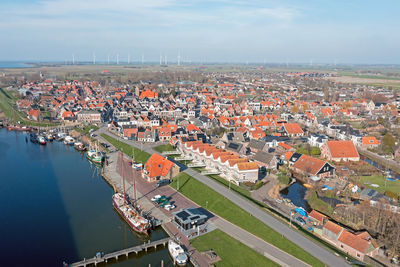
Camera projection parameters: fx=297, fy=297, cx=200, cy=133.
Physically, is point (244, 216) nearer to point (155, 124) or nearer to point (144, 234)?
point (144, 234)

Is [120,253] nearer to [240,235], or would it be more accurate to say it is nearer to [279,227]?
[240,235]

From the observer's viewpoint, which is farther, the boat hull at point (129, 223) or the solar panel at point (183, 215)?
the solar panel at point (183, 215)

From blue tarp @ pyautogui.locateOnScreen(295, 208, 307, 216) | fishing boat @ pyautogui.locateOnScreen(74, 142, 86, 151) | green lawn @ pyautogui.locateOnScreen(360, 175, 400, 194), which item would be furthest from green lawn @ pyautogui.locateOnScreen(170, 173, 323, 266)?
fishing boat @ pyautogui.locateOnScreen(74, 142, 86, 151)

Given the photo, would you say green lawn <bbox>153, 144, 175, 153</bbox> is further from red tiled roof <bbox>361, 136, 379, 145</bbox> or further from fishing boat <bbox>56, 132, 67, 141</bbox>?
red tiled roof <bbox>361, 136, 379, 145</bbox>

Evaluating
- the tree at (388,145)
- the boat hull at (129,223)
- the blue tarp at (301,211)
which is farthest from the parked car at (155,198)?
the tree at (388,145)

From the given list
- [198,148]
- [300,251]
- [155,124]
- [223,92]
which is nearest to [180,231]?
[300,251]

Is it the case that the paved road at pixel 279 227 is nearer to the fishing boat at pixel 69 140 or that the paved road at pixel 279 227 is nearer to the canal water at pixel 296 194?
the canal water at pixel 296 194
